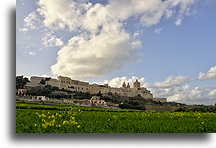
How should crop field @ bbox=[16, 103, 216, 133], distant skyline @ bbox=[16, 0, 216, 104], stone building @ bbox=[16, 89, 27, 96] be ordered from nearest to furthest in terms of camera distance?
1. crop field @ bbox=[16, 103, 216, 133]
2. stone building @ bbox=[16, 89, 27, 96]
3. distant skyline @ bbox=[16, 0, 216, 104]

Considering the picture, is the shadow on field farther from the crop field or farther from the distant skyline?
the distant skyline

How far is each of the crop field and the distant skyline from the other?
352 millimetres

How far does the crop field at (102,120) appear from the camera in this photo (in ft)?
12.8

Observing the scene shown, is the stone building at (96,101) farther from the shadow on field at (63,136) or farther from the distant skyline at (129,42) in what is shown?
the shadow on field at (63,136)

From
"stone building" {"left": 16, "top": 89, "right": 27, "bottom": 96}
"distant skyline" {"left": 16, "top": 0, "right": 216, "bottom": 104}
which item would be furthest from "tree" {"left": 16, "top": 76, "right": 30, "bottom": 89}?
"distant skyline" {"left": 16, "top": 0, "right": 216, "bottom": 104}

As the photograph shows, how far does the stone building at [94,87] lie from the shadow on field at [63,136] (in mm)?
490

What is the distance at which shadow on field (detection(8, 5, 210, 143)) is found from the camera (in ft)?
12.8

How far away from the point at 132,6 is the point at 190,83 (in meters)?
1.68

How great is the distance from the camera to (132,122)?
13.8ft

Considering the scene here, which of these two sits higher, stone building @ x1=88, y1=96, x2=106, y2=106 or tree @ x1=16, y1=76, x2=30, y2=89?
tree @ x1=16, y1=76, x2=30, y2=89

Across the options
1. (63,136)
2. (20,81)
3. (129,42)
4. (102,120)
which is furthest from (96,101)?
(20,81)

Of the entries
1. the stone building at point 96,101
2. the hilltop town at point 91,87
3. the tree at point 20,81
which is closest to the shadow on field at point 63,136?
the tree at point 20,81

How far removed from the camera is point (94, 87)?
4.43 meters
